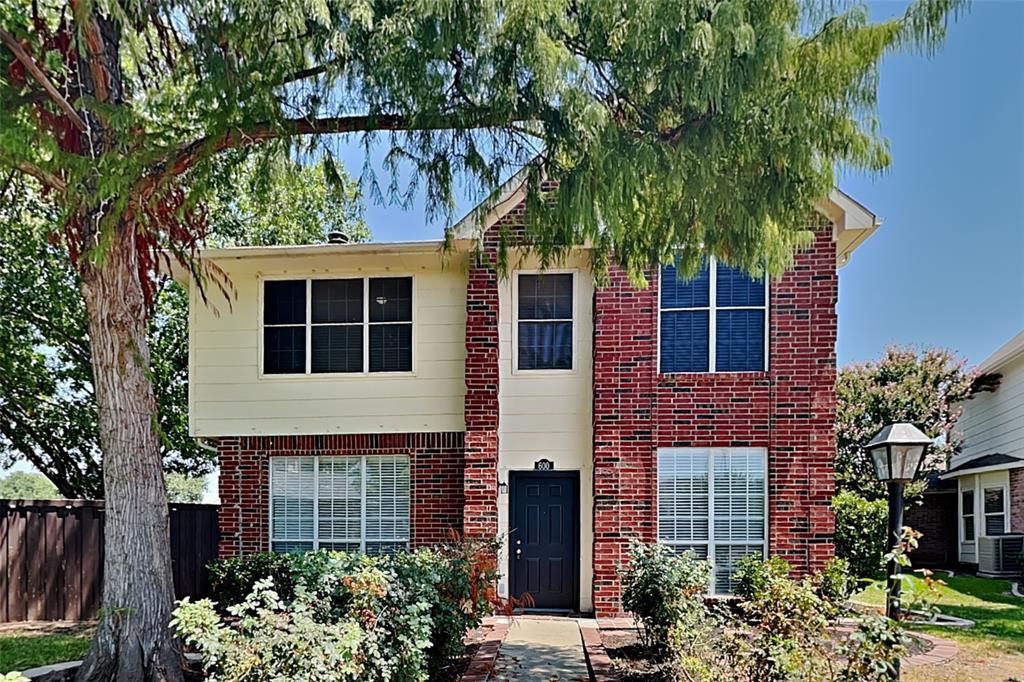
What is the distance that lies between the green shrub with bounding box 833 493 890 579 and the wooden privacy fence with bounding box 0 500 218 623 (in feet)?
33.2

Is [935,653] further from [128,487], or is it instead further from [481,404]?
[128,487]

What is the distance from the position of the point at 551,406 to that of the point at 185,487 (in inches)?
540

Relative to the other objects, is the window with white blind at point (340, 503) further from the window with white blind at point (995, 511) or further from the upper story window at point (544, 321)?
the window with white blind at point (995, 511)

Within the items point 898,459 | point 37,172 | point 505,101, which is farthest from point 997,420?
point 37,172

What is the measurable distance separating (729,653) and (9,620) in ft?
31.2

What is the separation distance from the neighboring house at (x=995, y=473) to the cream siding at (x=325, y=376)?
Result: 12133 millimetres

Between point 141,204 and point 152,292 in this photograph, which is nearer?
point 141,204

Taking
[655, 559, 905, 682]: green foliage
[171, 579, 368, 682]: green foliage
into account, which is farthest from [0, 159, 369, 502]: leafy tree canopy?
[655, 559, 905, 682]: green foliage

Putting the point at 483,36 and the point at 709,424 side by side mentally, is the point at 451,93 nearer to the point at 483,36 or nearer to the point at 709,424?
the point at 483,36

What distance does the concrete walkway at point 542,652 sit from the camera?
23.1 feet

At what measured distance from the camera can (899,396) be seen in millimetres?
17625

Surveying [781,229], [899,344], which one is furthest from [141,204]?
[899,344]

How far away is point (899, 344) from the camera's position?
61.7 ft

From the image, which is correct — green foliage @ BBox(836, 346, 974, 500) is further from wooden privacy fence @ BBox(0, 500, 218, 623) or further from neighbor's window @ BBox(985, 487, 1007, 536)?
wooden privacy fence @ BBox(0, 500, 218, 623)
